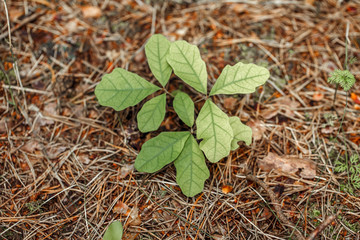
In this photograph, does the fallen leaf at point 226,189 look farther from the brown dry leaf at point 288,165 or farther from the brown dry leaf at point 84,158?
the brown dry leaf at point 84,158

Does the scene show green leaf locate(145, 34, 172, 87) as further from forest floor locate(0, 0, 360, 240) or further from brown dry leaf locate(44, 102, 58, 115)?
brown dry leaf locate(44, 102, 58, 115)

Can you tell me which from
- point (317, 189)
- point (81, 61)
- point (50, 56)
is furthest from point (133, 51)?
point (317, 189)

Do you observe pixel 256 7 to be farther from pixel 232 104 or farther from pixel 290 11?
pixel 232 104

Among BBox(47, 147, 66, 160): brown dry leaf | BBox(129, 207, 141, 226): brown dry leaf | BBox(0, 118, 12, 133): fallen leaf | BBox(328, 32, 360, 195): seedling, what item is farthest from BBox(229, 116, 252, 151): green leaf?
BBox(0, 118, 12, 133): fallen leaf

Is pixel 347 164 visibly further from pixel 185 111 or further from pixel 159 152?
pixel 159 152

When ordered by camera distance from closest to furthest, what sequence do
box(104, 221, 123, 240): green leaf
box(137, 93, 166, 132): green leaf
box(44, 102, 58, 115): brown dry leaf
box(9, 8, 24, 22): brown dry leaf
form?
box(104, 221, 123, 240): green leaf, box(137, 93, 166, 132): green leaf, box(44, 102, 58, 115): brown dry leaf, box(9, 8, 24, 22): brown dry leaf

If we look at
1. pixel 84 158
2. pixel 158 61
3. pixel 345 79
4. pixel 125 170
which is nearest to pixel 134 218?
pixel 125 170

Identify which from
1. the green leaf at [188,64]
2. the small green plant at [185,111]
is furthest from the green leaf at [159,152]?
the green leaf at [188,64]

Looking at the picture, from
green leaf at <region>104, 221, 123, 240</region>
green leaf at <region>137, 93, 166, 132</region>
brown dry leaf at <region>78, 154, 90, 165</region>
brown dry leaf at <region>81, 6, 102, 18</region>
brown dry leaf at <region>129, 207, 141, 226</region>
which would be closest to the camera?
green leaf at <region>104, 221, 123, 240</region>
